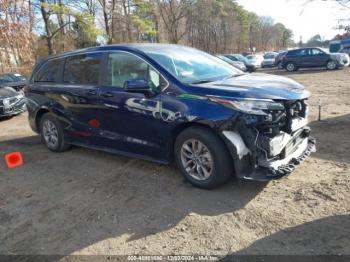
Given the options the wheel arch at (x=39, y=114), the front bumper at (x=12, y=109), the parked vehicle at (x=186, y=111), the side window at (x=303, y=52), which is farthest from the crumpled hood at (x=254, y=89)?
the side window at (x=303, y=52)

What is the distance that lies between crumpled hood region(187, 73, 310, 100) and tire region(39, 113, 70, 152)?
10.2ft

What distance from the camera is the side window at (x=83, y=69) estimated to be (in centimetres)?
534

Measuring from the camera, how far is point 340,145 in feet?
18.4

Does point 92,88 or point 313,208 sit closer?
point 313,208

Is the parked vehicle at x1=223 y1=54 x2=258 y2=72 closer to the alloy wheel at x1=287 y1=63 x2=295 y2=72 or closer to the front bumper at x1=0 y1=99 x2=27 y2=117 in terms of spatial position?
the alloy wheel at x1=287 y1=63 x2=295 y2=72

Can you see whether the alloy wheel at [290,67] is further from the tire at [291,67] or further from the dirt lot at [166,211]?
the dirt lot at [166,211]

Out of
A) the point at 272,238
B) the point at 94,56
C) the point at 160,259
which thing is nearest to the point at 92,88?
the point at 94,56

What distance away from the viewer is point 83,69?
5613mm

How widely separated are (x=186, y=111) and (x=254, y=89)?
82 centimetres

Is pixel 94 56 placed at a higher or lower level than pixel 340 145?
higher

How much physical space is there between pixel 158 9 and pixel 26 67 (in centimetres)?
2081

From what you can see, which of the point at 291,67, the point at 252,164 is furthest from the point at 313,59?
the point at 252,164

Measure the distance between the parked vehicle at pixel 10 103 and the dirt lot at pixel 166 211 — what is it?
582cm

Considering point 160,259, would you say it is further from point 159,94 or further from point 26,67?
point 26,67
